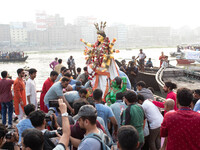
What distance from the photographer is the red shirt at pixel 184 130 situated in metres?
2.79

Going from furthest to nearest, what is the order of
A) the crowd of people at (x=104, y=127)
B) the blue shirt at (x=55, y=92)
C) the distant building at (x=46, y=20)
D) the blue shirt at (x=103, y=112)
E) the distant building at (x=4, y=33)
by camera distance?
the distant building at (x=46, y=20) < the distant building at (x=4, y=33) < the blue shirt at (x=55, y=92) < the blue shirt at (x=103, y=112) < the crowd of people at (x=104, y=127)

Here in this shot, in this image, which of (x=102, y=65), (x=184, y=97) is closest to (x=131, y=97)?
(x=184, y=97)

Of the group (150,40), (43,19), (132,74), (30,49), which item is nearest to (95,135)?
(132,74)

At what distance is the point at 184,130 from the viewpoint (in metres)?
2.79

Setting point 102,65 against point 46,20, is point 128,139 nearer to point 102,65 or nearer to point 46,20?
point 102,65

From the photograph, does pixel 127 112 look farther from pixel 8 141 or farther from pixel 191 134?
pixel 8 141

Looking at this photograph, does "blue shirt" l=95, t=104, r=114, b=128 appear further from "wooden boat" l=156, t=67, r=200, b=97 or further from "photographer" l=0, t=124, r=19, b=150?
"wooden boat" l=156, t=67, r=200, b=97

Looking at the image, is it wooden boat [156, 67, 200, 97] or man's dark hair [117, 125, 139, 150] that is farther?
wooden boat [156, 67, 200, 97]

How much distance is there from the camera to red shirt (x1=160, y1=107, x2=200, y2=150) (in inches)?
110

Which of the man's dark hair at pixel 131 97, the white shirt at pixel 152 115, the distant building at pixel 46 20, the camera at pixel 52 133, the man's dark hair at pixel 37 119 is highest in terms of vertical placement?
the distant building at pixel 46 20

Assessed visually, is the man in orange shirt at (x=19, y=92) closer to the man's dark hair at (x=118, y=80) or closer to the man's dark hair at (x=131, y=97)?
the man's dark hair at (x=118, y=80)

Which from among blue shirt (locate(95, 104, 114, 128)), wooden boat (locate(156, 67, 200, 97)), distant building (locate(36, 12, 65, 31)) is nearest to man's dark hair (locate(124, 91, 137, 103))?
blue shirt (locate(95, 104, 114, 128))

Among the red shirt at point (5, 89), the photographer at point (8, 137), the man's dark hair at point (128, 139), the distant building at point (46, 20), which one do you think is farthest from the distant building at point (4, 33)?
the man's dark hair at point (128, 139)

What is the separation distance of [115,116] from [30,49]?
358 ft
